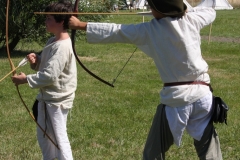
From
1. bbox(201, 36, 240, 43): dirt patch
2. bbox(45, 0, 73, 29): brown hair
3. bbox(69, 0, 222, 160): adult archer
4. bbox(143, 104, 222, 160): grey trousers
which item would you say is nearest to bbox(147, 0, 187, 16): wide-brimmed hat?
bbox(69, 0, 222, 160): adult archer

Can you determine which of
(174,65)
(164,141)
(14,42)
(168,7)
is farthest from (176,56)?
(14,42)

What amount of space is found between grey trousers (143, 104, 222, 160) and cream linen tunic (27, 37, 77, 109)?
840 millimetres

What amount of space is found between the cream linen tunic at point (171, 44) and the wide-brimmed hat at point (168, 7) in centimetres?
4

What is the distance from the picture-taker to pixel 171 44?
10.7 ft

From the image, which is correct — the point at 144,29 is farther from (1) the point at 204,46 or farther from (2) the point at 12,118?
(1) the point at 204,46

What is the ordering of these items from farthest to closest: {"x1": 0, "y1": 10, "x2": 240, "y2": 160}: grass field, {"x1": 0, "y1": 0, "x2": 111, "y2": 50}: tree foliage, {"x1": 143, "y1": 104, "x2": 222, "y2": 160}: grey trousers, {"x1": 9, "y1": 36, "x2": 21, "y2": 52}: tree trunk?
{"x1": 9, "y1": 36, "x2": 21, "y2": 52}: tree trunk < {"x1": 0, "y1": 0, "x2": 111, "y2": 50}: tree foliage < {"x1": 0, "y1": 10, "x2": 240, "y2": 160}: grass field < {"x1": 143, "y1": 104, "x2": 222, "y2": 160}: grey trousers

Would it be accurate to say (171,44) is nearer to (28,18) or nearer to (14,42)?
(28,18)

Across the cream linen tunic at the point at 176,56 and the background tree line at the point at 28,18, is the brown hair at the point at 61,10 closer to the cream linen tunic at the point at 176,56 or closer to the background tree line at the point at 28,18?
the cream linen tunic at the point at 176,56

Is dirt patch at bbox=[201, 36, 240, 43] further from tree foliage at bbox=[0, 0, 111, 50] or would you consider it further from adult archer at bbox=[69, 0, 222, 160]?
Result: adult archer at bbox=[69, 0, 222, 160]

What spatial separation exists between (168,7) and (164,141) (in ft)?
3.04

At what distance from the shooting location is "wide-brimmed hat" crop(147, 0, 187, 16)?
10.8 feet

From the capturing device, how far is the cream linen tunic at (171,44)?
3256 millimetres

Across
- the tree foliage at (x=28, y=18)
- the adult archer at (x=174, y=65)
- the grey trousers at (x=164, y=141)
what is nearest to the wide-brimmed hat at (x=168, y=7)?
the adult archer at (x=174, y=65)

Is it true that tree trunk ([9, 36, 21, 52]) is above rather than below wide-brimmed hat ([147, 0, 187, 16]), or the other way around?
below
